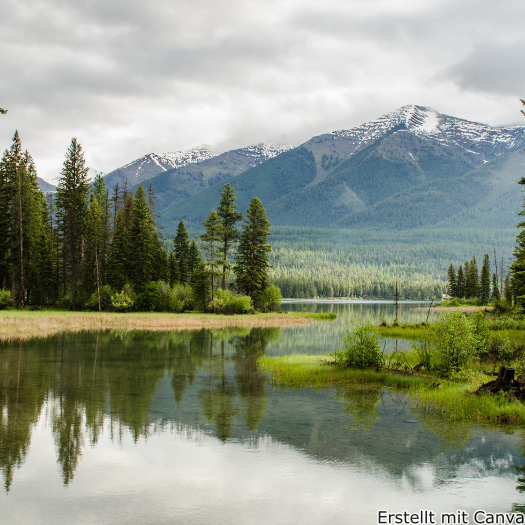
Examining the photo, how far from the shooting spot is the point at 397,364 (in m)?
24.6

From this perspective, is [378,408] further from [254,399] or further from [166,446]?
[166,446]

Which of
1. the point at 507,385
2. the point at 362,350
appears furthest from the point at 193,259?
the point at 507,385

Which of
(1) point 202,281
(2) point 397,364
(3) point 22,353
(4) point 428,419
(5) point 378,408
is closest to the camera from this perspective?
(4) point 428,419

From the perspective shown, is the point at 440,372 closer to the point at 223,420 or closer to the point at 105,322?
the point at 223,420

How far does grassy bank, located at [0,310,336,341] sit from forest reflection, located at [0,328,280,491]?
6577 mm

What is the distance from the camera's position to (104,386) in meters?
21.6

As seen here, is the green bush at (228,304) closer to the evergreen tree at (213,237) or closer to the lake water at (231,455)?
the evergreen tree at (213,237)

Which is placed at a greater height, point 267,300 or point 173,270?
point 173,270

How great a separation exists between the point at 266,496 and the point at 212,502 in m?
1.18

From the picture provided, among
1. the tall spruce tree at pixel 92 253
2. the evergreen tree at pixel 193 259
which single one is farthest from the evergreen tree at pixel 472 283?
the tall spruce tree at pixel 92 253

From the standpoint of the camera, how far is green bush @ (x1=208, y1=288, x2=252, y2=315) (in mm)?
68188

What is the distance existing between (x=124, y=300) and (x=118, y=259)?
23.0ft

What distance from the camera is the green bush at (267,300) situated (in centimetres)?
7425

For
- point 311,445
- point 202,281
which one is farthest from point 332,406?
point 202,281
